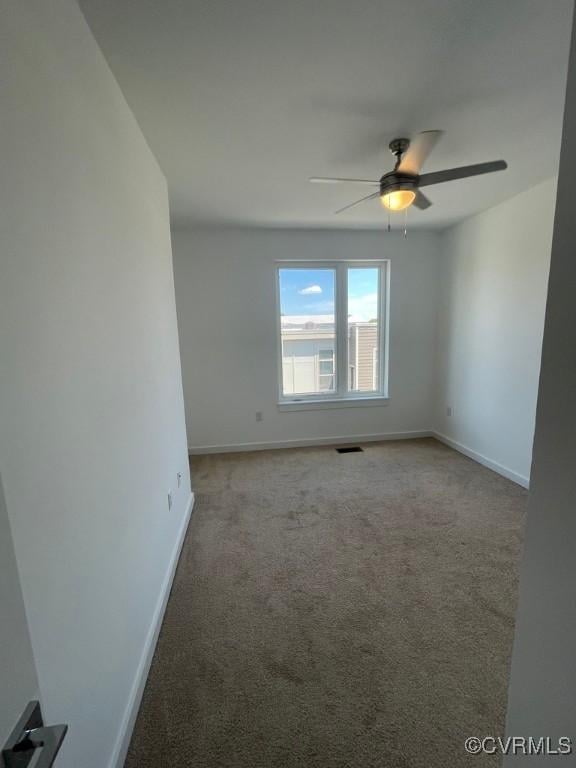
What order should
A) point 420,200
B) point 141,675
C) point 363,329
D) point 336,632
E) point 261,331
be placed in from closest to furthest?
point 141,675, point 336,632, point 420,200, point 261,331, point 363,329

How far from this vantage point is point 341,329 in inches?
160

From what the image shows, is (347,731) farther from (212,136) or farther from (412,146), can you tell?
(212,136)

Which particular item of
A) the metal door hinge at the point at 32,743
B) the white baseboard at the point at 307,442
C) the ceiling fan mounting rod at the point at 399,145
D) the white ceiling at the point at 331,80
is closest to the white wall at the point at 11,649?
the metal door hinge at the point at 32,743

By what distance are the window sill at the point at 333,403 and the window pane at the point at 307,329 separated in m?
0.16

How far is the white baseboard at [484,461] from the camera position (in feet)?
9.93

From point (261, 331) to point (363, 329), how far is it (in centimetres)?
129

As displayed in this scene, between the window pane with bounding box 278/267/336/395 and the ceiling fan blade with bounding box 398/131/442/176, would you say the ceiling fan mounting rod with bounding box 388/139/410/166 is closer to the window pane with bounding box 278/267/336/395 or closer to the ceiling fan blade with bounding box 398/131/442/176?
the ceiling fan blade with bounding box 398/131/442/176

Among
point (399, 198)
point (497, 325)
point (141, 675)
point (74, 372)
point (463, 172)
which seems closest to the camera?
point (74, 372)

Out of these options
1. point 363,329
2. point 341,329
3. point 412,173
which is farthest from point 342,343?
point 412,173

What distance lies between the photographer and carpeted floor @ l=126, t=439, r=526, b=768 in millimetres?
1210

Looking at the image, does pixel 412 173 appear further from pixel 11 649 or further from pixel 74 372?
pixel 11 649

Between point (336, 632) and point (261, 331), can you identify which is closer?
point (336, 632)

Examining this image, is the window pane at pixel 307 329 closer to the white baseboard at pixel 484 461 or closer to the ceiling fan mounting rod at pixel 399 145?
the white baseboard at pixel 484 461

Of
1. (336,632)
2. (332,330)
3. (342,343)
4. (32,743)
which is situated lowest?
(336,632)
